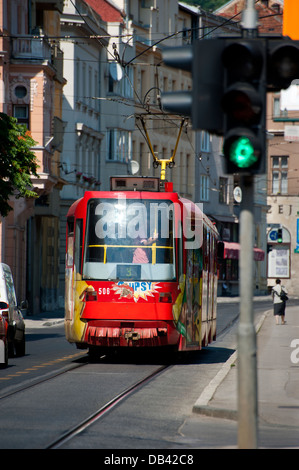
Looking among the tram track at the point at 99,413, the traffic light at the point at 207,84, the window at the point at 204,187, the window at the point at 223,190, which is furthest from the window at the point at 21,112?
the window at the point at 223,190

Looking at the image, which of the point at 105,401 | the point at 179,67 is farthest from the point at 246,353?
the point at 105,401

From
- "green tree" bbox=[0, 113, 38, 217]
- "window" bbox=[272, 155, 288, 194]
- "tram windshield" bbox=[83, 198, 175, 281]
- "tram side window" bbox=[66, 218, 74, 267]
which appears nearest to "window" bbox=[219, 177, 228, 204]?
"window" bbox=[272, 155, 288, 194]

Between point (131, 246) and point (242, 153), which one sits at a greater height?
point (242, 153)

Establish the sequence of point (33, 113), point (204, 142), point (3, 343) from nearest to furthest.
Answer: point (3, 343) → point (33, 113) → point (204, 142)

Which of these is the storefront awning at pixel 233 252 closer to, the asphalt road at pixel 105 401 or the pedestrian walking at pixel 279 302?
the pedestrian walking at pixel 279 302

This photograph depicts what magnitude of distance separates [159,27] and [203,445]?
6581 centimetres

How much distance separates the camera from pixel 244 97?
9281 mm

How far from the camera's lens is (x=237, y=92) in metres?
9.27

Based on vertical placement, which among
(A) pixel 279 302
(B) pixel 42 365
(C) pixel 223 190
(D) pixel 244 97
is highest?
(C) pixel 223 190

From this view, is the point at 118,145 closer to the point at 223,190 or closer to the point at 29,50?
the point at 223,190

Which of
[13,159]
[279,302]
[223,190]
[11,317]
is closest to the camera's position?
[11,317]

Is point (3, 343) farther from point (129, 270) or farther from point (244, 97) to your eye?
point (244, 97)

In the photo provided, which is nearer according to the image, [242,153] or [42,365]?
[242,153]

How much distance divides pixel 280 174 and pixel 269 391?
75.5 m
